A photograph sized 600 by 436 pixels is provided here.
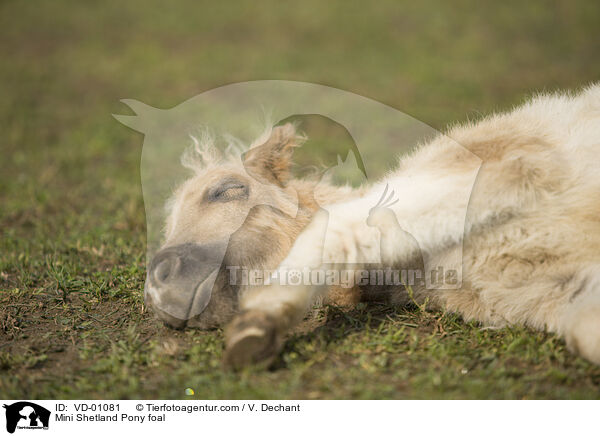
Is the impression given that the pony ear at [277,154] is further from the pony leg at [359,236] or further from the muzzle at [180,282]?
the muzzle at [180,282]

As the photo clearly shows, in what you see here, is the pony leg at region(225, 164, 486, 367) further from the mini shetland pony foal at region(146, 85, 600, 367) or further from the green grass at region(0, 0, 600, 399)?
the green grass at region(0, 0, 600, 399)

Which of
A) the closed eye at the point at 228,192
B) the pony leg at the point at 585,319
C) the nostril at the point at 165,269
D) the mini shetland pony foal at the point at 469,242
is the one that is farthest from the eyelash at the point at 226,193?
the pony leg at the point at 585,319

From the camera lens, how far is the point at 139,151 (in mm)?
9375

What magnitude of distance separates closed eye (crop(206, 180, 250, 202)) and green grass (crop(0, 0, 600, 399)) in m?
0.94

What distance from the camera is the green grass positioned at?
3.14 metres

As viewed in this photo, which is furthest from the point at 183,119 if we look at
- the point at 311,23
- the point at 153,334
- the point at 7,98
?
the point at 311,23

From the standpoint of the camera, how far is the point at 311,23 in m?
17.5

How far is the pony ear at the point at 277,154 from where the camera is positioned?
4418 mm

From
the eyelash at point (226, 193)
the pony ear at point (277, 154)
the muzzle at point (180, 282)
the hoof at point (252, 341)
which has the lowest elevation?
the hoof at point (252, 341)

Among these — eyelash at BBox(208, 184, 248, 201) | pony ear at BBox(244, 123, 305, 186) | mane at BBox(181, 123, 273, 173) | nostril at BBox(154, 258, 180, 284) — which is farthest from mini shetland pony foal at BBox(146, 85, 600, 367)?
mane at BBox(181, 123, 273, 173)

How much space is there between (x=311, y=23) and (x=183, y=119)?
9.02 m
